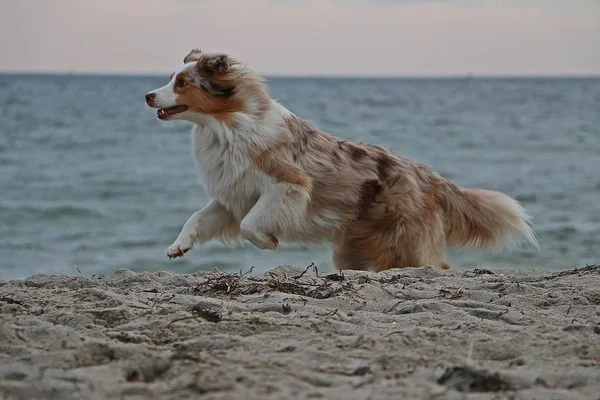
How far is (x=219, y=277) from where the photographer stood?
5.48 metres

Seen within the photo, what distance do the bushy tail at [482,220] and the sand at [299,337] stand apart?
5.95 ft

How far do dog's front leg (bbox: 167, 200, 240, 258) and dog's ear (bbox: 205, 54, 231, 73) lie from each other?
993mm

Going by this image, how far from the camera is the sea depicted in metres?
11.5

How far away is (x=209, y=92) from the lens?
6.71 meters

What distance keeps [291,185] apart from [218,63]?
1028mm

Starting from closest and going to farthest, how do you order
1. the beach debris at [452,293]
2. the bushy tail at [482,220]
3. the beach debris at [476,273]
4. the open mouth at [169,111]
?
1. the beach debris at [452,293]
2. the beach debris at [476,273]
3. the open mouth at [169,111]
4. the bushy tail at [482,220]

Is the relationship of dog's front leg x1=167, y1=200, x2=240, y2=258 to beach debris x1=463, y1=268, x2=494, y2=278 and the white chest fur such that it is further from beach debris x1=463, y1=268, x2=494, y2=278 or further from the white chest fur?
beach debris x1=463, y1=268, x2=494, y2=278

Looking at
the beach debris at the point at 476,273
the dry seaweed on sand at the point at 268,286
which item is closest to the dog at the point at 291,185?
the beach debris at the point at 476,273

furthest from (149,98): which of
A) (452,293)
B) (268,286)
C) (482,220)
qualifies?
(482,220)

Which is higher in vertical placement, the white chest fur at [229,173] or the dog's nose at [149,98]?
the dog's nose at [149,98]

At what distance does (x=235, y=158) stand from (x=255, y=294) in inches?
75.6

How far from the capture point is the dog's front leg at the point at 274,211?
659 cm

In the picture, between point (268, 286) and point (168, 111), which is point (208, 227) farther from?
point (268, 286)

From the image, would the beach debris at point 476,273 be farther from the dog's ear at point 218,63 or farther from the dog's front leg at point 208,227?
the dog's ear at point 218,63
